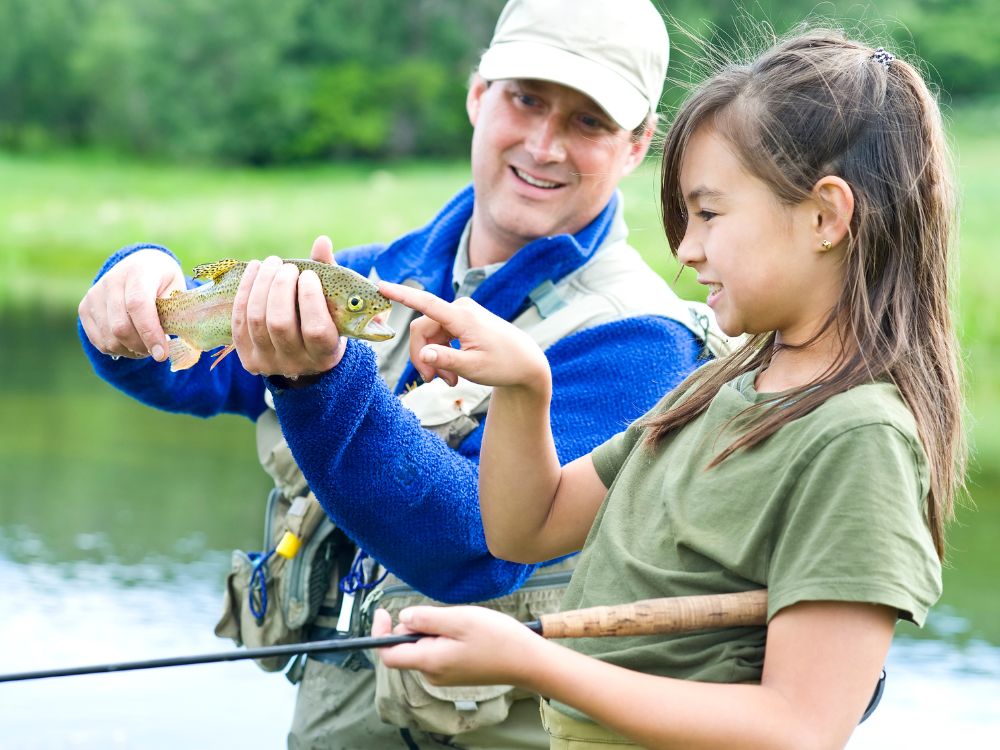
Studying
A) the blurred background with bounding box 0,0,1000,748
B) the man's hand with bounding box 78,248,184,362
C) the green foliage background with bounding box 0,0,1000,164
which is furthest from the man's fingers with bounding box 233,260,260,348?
the green foliage background with bounding box 0,0,1000,164

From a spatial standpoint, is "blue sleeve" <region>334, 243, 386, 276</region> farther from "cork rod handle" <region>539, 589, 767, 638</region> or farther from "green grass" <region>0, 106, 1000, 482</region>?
"green grass" <region>0, 106, 1000, 482</region>

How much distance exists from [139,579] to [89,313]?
11.1 ft

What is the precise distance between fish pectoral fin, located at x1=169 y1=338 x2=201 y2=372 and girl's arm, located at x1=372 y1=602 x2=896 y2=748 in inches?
41.2

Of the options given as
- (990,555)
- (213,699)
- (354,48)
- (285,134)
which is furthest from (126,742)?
(354,48)

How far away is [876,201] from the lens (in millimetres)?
1873

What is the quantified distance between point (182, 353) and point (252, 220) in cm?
1554

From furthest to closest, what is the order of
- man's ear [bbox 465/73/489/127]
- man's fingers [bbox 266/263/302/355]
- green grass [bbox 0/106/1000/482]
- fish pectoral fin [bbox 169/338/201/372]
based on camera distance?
1. green grass [bbox 0/106/1000/482]
2. man's ear [bbox 465/73/489/127]
3. fish pectoral fin [bbox 169/338/201/372]
4. man's fingers [bbox 266/263/302/355]

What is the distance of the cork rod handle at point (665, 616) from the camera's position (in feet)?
5.69

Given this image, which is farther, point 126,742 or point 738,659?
point 126,742

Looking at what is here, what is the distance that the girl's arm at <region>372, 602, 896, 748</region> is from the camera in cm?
165

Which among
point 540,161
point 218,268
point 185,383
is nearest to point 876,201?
point 218,268

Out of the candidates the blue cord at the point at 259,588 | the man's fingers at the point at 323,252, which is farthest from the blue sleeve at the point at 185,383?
the man's fingers at the point at 323,252

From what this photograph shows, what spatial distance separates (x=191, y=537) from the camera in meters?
6.72

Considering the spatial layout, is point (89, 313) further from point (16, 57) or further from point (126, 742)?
point (16, 57)
